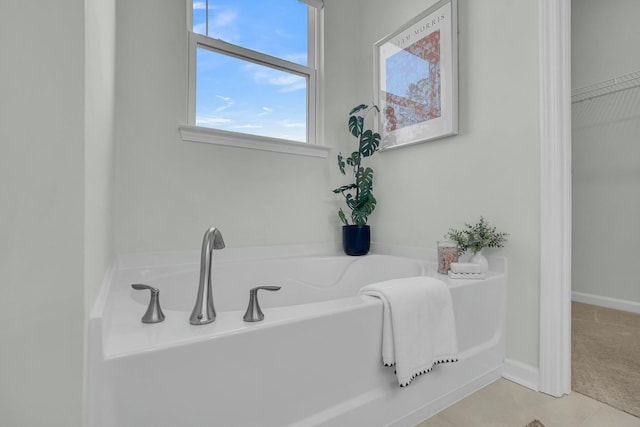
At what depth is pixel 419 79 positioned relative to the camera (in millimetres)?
1952

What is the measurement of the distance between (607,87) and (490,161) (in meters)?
1.92

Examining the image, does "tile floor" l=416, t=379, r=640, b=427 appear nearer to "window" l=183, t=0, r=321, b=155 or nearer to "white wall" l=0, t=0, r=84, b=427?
"white wall" l=0, t=0, r=84, b=427

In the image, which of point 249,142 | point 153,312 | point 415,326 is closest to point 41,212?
point 153,312

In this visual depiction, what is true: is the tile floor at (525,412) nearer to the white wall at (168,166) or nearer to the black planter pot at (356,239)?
the black planter pot at (356,239)

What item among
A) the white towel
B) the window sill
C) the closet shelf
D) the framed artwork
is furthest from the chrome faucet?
the closet shelf

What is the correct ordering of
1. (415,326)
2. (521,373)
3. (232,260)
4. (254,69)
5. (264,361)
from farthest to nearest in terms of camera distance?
1. (254,69)
2. (232,260)
3. (521,373)
4. (415,326)
5. (264,361)

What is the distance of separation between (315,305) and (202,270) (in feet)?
1.24

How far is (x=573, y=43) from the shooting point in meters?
2.85

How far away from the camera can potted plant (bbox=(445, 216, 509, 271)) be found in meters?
1.52

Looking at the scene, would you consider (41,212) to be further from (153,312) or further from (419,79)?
(419,79)

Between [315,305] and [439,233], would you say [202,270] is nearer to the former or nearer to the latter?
[315,305]

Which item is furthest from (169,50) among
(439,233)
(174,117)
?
(439,233)

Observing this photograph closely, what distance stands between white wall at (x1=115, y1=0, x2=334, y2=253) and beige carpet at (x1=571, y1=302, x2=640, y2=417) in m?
1.74

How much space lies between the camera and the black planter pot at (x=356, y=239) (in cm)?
215
